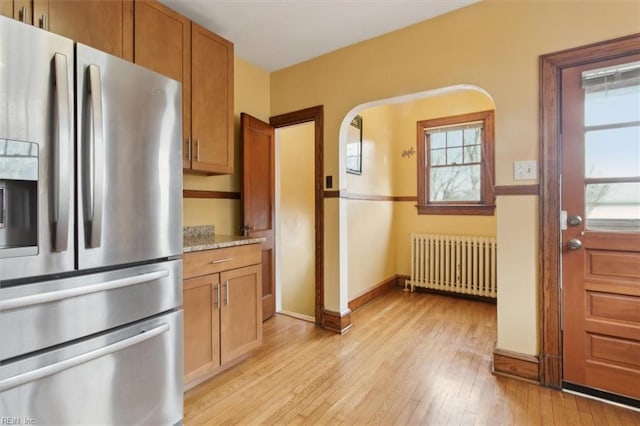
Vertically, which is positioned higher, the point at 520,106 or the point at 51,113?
the point at 520,106

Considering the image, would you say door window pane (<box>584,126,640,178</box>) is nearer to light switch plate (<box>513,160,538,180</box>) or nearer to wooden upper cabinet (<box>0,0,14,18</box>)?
light switch plate (<box>513,160,538,180</box>)

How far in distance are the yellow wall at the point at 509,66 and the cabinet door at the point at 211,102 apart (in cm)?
129

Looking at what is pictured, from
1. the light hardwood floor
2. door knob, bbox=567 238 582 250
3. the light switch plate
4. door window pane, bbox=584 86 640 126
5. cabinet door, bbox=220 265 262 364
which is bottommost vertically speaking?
the light hardwood floor

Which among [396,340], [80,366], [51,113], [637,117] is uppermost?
[637,117]

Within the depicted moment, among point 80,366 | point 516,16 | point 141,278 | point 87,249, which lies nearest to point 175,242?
point 141,278

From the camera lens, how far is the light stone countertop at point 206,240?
1.92 meters

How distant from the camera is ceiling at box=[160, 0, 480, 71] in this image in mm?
2209

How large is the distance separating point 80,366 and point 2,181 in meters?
0.75

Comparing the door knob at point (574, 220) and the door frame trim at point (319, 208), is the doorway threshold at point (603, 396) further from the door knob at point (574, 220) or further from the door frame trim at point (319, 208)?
the door frame trim at point (319, 208)

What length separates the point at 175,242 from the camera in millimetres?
1566

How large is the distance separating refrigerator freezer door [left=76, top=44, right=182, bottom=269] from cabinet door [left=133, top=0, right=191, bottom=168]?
1.94 ft

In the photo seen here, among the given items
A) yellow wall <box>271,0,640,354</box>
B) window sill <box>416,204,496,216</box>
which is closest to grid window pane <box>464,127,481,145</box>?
window sill <box>416,204,496,216</box>

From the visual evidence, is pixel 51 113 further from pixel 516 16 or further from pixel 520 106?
pixel 516 16

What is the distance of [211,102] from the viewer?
7.66 ft
